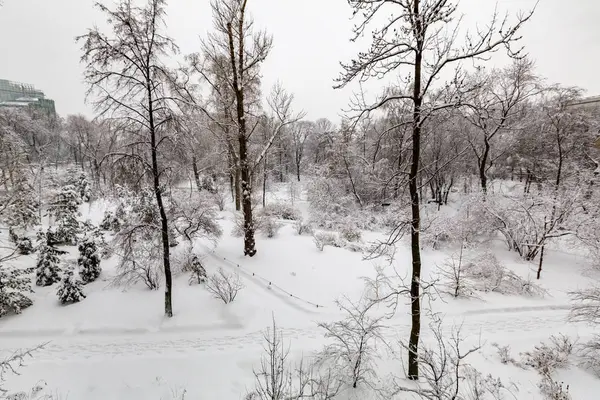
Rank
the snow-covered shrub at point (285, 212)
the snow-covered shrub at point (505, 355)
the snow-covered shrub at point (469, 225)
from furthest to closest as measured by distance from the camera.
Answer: the snow-covered shrub at point (285, 212) < the snow-covered shrub at point (469, 225) < the snow-covered shrub at point (505, 355)

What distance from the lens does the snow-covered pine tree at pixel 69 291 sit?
939 cm

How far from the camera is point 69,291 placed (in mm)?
9422

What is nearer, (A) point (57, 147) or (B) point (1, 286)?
(B) point (1, 286)

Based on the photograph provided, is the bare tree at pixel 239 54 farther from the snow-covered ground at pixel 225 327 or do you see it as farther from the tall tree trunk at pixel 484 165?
the tall tree trunk at pixel 484 165

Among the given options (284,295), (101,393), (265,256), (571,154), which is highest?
(571,154)

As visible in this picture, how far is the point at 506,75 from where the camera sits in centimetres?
1580

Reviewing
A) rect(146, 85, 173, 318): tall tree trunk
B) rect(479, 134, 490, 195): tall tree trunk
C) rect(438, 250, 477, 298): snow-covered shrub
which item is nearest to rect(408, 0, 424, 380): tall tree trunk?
rect(438, 250, 477, 298): snow-covered shrub

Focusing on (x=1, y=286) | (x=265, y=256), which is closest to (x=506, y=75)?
(x=265, y=256)

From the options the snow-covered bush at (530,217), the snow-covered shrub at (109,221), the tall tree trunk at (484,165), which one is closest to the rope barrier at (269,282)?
the snow-covered shrub at (109,221)

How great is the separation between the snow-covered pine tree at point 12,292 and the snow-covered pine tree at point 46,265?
983mm

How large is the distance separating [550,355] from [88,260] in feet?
49.8

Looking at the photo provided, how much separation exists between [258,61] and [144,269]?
8.56 metres

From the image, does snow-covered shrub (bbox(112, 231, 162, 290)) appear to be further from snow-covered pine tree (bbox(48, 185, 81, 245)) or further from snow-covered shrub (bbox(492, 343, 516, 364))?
snow-covered shrub (bbox(492, 343, 516, 364))

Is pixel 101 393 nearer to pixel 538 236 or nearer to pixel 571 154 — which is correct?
pixel 538 236
